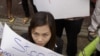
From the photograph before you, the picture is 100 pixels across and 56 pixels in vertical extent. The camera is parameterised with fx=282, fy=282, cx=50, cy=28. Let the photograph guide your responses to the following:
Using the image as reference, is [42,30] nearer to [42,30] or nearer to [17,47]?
[42,30]

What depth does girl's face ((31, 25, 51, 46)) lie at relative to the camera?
1943 mm

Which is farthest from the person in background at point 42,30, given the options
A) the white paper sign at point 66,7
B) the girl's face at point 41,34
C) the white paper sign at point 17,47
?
the white paper sign at point 66,7

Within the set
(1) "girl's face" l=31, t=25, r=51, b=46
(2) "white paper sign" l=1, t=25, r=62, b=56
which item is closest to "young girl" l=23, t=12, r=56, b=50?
(1) "girl's face" l=31, t=25, r=51, b=46

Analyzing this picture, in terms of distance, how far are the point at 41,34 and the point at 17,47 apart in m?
0.19

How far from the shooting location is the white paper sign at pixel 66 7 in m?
2.35

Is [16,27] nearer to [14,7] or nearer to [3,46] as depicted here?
[14,7]

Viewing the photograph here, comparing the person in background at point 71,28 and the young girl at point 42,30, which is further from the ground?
the young girl at point 42,30

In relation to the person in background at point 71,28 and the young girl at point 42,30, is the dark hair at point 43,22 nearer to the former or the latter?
the young girl at point 42,30

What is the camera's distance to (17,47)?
6.12 ft

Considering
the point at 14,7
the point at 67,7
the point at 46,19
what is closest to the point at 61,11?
the point at 67,7

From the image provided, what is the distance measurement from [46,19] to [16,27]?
6.85ft

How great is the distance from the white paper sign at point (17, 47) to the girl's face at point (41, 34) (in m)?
0.12

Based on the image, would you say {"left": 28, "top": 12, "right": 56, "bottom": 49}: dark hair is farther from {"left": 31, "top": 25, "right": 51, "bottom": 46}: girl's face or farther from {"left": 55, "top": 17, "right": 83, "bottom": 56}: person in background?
{"left": 55, "top": 17, "right": 83, "bottom": 56}: person in background

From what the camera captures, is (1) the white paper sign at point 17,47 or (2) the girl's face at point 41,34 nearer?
(1) the white paper sign at point 17,47
